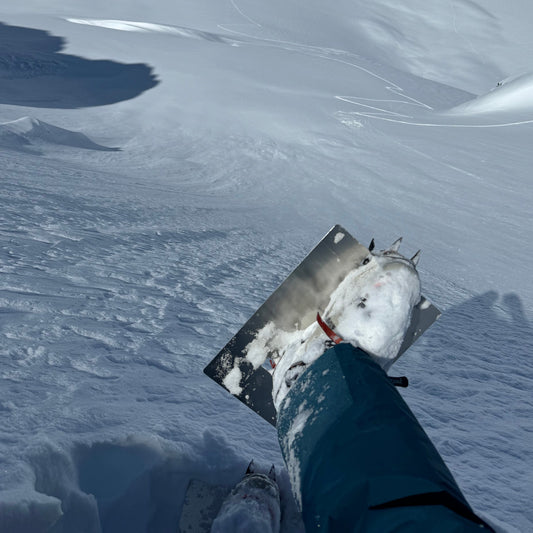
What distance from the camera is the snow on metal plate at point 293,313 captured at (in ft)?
5.19

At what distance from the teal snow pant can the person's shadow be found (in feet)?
20.2

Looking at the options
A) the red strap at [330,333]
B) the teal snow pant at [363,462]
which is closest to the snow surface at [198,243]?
the red strap at [330,333]

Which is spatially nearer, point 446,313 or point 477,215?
point 446,313

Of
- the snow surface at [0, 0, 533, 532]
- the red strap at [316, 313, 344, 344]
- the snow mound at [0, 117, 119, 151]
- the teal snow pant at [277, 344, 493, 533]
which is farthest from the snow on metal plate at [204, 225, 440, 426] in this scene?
the snow mound at [0, 117, 119, 151]

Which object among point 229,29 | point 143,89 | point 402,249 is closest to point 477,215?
point 402,249

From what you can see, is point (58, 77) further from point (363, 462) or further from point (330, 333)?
point (363, 462)

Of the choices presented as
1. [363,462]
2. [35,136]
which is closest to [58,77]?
[35,136]

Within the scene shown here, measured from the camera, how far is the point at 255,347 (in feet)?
5.29

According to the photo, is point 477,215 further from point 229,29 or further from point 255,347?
point 229,29

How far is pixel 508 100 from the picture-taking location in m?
7.56

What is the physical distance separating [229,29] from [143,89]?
5.40m

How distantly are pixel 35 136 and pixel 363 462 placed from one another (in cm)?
453

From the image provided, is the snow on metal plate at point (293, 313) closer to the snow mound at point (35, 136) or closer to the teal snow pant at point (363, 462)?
the teal snow pant at point (363, 462)

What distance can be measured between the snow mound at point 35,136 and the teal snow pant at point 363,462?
12.8 feet
